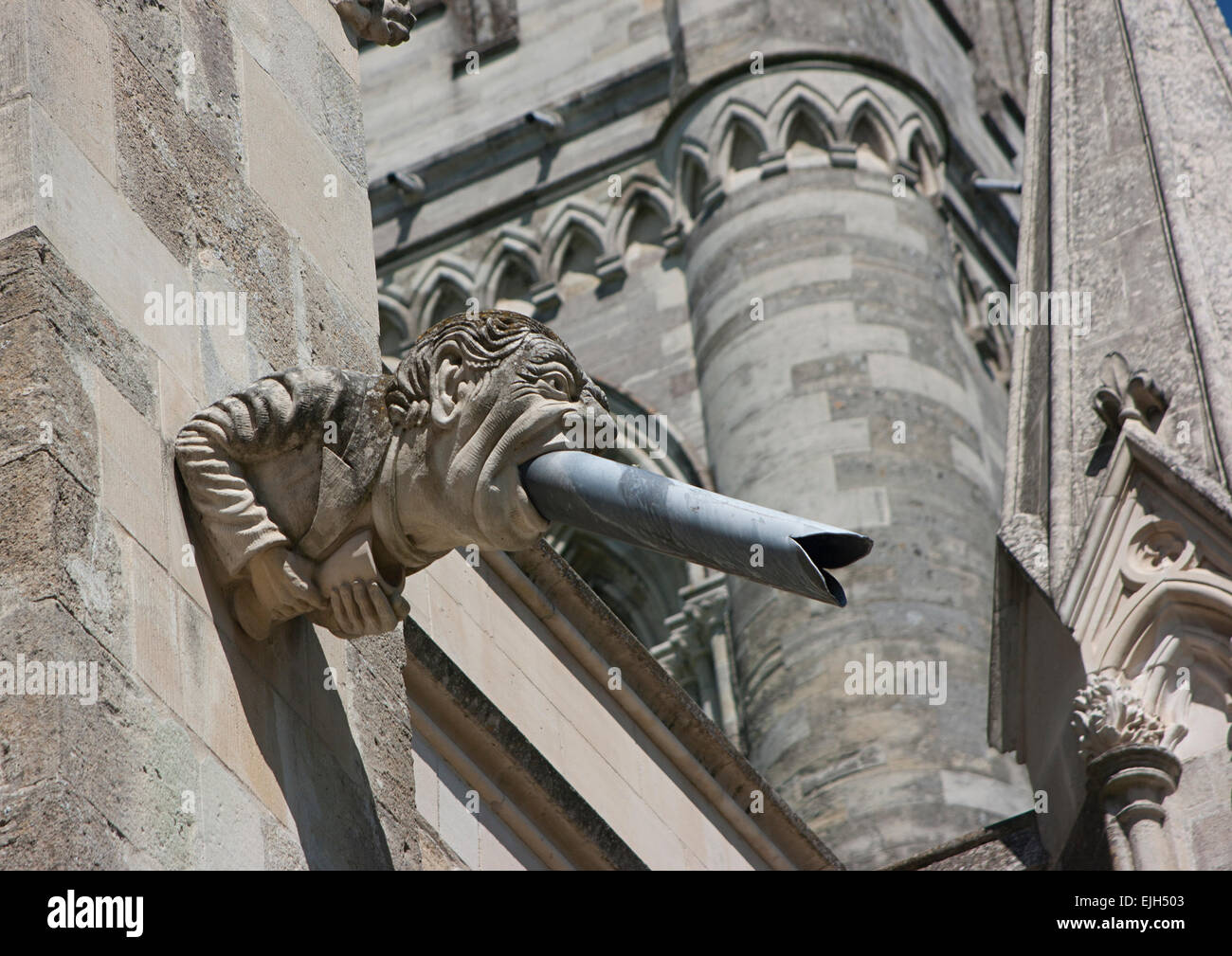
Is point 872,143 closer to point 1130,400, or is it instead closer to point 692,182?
point 692,182

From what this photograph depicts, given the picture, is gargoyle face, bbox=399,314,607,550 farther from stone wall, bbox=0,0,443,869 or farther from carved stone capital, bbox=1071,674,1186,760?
carved stone capital, bbox=1071,674,1186,760

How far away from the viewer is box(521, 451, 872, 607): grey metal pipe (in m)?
3.71

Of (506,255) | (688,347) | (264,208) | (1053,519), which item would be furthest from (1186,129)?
(506,255)

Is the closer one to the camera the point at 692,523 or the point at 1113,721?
the point at 692,523

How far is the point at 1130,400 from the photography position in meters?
10.1

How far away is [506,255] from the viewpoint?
23562mm

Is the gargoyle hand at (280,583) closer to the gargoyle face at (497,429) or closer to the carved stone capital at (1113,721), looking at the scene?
the gargoyle face at (497,429)

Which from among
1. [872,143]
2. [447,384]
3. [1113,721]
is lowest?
[447,384]

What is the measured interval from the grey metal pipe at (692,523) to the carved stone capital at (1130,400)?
20.6 ft

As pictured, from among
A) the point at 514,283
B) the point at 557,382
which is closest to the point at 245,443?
the point at 557,382

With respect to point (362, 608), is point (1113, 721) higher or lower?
higher

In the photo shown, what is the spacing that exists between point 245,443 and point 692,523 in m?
0.76

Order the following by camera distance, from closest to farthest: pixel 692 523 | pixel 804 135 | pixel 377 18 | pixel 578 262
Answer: pixel 692 523, pixel 377 18, pixel 804 135, pixel 578 262
